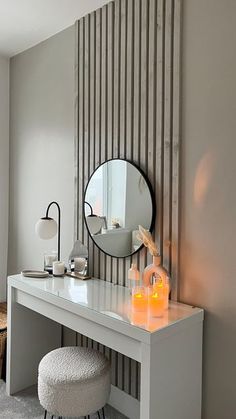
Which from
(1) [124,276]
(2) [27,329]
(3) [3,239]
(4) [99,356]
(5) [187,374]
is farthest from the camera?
(3) [3,239]

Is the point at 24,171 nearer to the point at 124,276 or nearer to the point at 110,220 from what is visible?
the point at 110,220

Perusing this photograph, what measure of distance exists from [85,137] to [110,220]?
2.05 ft

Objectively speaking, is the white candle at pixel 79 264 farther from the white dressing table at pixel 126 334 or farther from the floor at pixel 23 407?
the floor at pixel 23 407

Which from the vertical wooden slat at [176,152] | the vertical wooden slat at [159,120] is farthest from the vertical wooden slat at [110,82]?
the vertical wooden slat at [176,152]

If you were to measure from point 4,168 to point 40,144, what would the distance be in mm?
578

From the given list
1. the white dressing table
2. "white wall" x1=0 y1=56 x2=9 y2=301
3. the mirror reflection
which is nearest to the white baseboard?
the white dressing table

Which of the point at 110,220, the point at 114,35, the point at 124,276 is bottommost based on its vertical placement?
the point at 124,276

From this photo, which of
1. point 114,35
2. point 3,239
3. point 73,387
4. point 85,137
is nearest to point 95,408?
point 73,387

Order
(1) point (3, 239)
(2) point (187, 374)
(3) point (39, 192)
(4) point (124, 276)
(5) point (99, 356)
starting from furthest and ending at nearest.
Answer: (1) point (3, 239)
(3) point (39, 192)
(4) point (124, 276)
(5) point (99, 356)
(2) point (187, 374)

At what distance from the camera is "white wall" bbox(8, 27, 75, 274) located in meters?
2.64

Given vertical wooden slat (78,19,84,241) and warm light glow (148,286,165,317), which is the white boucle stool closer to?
warm light glow (148,286,165,317)

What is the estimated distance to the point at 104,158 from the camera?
233 centimetres

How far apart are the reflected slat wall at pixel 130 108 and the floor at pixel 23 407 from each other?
209mm

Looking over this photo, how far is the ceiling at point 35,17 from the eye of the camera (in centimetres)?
229
